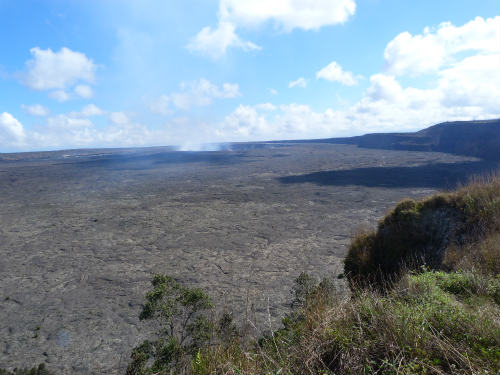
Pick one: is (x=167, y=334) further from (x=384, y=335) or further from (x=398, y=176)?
(x=398, y=176)

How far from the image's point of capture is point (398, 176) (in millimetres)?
29297

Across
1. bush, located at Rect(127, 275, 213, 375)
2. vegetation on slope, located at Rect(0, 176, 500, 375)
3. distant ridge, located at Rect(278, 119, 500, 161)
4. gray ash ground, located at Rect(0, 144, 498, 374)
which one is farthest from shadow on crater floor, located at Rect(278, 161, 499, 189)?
bush, located at Rect(127, 275, 213, 375)

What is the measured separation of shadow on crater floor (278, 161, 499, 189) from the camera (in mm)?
25703

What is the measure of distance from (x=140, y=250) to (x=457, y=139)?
64.1 m

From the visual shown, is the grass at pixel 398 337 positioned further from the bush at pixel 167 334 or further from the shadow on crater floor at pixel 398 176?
the shadow on crater floor at pixel 398 176

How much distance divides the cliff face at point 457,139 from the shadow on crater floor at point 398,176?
16.7 metres

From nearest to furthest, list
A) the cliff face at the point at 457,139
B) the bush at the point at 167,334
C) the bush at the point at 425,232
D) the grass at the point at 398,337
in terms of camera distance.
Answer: the grass at the point at 398,337 → the bush at the point at 167,334 → the bush at the point at 425,232 → the cliff face at the point at 457,139

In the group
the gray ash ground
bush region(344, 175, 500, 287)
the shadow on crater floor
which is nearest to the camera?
bush region(344, 175, 500, 287)

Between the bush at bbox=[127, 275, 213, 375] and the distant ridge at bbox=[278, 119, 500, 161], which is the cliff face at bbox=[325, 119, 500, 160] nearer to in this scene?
the distant ridge at bbox=[278, 119, 500, 161]

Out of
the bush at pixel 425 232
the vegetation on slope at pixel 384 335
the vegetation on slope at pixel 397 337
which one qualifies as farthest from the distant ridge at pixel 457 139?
the vegetation on slope at pixel 397 337

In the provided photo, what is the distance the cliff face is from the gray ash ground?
31.0 meters

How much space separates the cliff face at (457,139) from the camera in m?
48.9

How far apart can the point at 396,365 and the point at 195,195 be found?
71.7 feet

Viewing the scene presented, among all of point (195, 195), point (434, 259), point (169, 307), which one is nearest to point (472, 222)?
point (434, 259)
